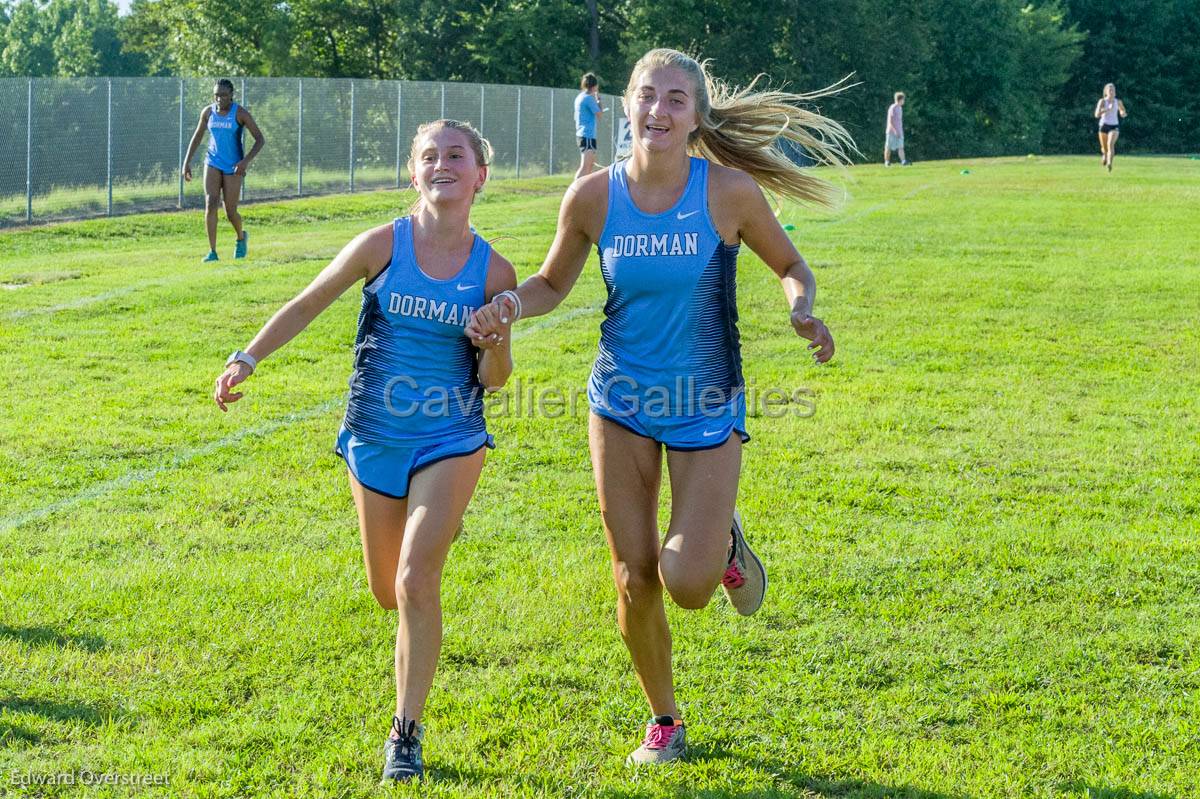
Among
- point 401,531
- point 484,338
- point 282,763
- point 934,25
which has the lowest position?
point 282,763

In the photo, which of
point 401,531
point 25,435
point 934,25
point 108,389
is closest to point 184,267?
point 108,389

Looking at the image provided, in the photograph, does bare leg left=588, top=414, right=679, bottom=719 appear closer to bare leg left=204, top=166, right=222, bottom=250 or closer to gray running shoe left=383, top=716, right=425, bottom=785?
gray running shoe left=383, top=716, right=425, bottom=785

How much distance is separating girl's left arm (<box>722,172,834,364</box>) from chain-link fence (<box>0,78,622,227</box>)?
1864 centimetres

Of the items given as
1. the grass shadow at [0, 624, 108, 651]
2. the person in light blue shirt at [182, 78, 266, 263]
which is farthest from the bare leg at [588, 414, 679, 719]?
the person in light blue shirt at [182, 78, 266, 263]

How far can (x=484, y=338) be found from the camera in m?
4.12

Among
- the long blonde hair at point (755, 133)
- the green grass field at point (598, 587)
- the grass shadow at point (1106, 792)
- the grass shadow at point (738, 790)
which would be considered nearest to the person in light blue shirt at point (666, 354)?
the grass shadow at point (738, 790)

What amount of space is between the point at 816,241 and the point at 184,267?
28.1 ft

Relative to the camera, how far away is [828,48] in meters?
57.7

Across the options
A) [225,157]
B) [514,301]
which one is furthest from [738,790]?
[225,157]

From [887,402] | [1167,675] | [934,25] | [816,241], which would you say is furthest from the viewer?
[934,25]

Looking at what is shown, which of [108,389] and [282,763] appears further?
[108,389]

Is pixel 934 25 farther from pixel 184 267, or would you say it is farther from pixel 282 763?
pixel 282 763

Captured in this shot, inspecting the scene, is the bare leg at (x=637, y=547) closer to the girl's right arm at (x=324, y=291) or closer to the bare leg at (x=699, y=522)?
the bare leg at (x=699, y=522)

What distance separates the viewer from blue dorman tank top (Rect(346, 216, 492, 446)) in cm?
430
